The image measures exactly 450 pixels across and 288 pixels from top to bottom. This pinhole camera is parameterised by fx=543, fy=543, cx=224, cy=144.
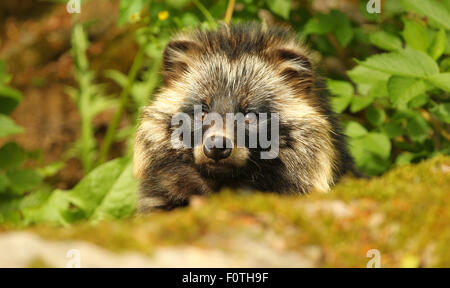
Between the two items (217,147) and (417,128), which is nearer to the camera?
(217,147)

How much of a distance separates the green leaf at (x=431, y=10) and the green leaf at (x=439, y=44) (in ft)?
0.77

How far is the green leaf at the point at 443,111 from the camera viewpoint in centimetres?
426

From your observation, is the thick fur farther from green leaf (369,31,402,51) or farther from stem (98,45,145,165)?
stem (98,45,145,165)

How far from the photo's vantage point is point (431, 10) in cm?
386

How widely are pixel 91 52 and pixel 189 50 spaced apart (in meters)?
5.42

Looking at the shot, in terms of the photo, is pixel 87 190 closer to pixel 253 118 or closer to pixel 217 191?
pixel 217 191

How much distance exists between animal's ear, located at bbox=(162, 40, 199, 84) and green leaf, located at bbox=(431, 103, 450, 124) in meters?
1.98

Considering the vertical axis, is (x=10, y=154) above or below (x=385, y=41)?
below

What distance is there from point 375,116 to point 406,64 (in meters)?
1.11

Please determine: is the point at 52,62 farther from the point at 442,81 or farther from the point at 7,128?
the point at 442,81

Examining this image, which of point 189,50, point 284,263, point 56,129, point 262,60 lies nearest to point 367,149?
point 262,60

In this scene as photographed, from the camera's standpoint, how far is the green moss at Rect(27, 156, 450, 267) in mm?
2121

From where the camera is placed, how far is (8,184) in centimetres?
450

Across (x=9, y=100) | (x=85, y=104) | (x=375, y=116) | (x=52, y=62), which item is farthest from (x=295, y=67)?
(x=52, y=62)
